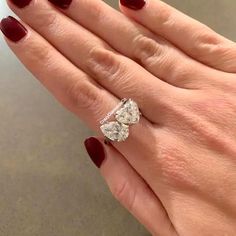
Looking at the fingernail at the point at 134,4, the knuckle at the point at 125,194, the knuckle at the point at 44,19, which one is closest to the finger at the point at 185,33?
the fingernail at the point at 134,4

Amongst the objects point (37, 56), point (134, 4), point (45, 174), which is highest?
point (134, 4)

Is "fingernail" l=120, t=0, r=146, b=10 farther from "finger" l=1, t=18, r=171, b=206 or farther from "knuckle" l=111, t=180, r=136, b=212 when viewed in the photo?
"knuckle" l=111, t=180, r=136, b=212

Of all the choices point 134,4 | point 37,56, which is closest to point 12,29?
point 37,56

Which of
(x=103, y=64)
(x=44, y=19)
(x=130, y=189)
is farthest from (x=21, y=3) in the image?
(x=130, y=189)

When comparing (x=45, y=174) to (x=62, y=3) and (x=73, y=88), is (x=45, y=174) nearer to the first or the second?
(x=73, y=88)

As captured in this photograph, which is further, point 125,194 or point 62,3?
point 62,3

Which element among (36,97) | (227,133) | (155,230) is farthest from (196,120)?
(36,97)

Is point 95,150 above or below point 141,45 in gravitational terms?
below
